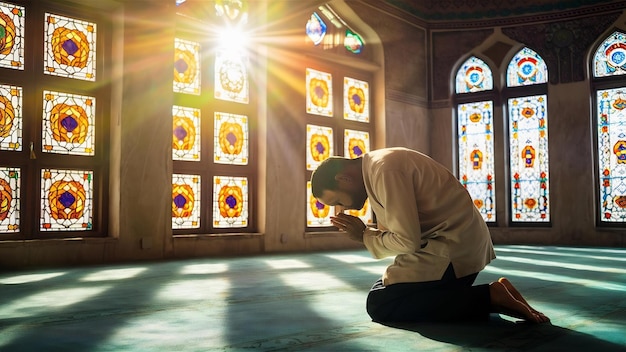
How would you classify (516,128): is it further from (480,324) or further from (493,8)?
(480,324)

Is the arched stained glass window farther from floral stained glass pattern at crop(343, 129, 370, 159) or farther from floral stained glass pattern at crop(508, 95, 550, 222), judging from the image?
floral stained glass pattern at crop(343, 129, 370, 159)

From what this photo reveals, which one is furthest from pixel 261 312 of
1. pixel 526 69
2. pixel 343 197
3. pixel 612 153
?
pixel 526 69

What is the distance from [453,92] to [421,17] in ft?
4.58

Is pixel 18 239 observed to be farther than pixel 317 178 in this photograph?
Yes

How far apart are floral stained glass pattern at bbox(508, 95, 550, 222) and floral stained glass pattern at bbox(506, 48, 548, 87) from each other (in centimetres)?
28

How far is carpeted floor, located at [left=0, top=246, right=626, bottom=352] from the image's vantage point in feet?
8.32

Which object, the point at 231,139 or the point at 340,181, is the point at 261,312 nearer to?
the point at 340,181

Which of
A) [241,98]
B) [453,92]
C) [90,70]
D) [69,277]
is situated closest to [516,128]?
[453,92]

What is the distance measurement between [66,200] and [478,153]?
263 inches

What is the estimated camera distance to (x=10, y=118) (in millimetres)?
6273

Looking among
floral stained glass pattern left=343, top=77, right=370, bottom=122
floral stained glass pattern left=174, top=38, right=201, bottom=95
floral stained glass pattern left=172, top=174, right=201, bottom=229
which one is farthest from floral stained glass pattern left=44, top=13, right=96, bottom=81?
floral stained glass pattern left=343, top=77, right=370, bottom=122

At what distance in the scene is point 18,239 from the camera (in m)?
6.20

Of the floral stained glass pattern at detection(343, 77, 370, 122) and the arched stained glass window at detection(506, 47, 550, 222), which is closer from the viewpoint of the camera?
the floral stained glass pattern at detection(343, 77, 370, 122)

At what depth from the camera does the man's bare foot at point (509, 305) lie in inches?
112
